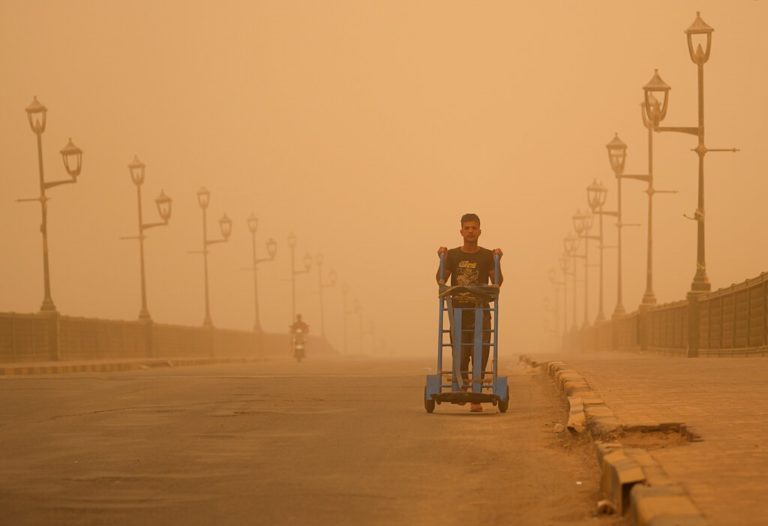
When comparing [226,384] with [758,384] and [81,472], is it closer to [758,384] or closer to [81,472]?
[758,384]

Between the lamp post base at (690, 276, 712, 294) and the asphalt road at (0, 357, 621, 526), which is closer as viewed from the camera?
the asphalt road at (0, 357, 621, 526)

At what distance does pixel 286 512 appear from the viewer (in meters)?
7.18

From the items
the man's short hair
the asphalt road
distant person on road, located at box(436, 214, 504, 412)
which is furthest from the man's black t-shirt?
the asphalt road

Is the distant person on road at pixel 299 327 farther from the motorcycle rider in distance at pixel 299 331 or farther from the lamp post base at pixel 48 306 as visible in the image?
the lamp post base at pixel 48 306

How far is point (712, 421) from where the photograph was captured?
9.95 metres

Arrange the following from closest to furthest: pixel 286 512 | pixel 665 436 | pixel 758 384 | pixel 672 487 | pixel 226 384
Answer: pixel 672 487 → pixel 286 512 → pixel 665 436 → pixel 758 384 → pixel 226 384

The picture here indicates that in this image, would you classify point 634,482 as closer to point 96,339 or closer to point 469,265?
point 469,265

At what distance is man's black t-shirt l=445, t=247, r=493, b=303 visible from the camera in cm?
1256

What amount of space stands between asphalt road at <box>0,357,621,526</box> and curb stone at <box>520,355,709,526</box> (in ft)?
0.53

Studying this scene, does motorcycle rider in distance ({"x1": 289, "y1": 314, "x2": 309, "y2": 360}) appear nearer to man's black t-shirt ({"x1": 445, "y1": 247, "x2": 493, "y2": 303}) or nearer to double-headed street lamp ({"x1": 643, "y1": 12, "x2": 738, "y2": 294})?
double-headed street lamp ({"x1": 643, "y1": 12, "x2": 738, "y2": 294})

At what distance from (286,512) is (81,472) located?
2042 millimetres

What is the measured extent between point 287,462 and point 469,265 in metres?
3.90

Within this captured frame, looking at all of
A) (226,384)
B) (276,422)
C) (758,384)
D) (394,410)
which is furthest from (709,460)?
(226,384)

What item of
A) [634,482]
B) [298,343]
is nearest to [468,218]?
[634,482]
